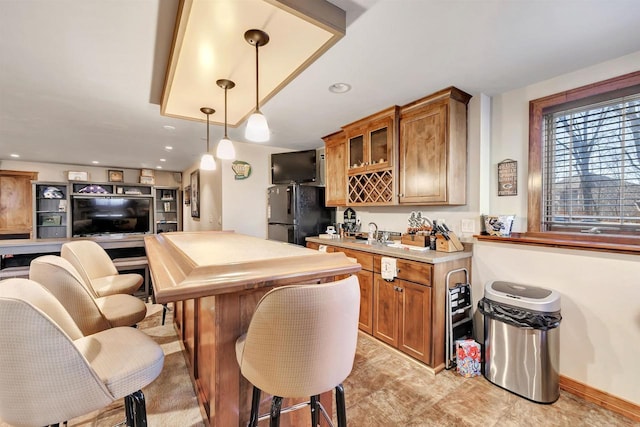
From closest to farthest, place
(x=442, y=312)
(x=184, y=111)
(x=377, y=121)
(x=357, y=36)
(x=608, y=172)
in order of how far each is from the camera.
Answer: (x=357, y=36)
(x=608, y=172)
(x=442, y=312)
(x=184, y=111)
(x=377, y=121)

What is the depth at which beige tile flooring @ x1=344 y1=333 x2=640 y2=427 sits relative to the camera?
171cm

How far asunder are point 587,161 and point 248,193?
4001 millimetres

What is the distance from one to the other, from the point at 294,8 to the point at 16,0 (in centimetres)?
136

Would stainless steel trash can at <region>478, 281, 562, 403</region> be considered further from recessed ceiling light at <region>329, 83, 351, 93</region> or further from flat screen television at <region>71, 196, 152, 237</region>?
flat screen television at <region>71, 196, 152, 237</region>

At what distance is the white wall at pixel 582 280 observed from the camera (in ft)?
5.87

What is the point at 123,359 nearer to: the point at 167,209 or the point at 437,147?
the point at 437,147

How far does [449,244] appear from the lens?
2473 millimetres

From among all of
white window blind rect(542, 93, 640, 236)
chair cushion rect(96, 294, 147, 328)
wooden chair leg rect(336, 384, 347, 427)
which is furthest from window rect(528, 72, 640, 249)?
chair cushion rect(96, 294, 147, 328)

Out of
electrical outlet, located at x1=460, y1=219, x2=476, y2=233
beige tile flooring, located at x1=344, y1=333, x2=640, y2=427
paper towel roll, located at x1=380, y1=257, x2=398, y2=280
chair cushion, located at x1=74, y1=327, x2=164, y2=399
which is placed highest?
electrical outlet, located at x1=460, y1=219, x2=476, y2=233

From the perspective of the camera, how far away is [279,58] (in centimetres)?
172

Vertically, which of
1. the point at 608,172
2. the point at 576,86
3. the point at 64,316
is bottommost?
the point at 64,316

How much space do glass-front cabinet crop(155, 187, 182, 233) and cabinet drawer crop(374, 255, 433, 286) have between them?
6753 mm

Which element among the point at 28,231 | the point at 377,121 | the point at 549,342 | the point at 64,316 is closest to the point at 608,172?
the point at 549,342

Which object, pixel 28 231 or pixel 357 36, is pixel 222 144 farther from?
pixel 28 231
